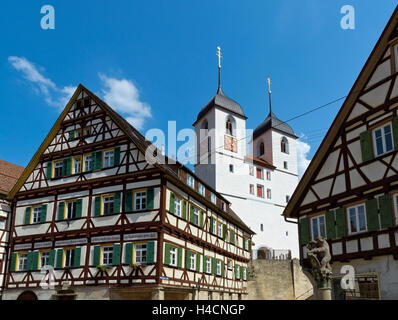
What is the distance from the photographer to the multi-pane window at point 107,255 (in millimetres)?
23703

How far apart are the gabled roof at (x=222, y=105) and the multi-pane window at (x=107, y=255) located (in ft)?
115

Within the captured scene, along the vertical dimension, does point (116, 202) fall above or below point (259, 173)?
below

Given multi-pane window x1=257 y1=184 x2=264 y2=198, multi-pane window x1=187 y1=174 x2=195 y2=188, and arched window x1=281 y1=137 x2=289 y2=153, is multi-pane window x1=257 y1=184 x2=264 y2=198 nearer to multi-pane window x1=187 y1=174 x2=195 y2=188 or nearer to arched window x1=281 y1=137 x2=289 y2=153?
arched window x1=281 y1=137 x2=289 y2=153

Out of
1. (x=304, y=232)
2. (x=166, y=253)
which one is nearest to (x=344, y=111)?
(x=304, y=232)

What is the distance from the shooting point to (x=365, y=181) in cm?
1770

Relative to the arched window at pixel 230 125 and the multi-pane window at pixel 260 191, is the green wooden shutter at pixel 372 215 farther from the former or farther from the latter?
the arched window at pixel 230 125

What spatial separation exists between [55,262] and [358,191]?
55.8ft

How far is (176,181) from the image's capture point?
24.5m

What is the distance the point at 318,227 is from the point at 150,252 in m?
8.42

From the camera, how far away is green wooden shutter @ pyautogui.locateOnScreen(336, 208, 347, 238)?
60.1 feet

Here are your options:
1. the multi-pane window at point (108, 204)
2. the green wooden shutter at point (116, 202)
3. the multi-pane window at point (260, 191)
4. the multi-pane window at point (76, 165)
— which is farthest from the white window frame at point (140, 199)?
the multi-pane window at point (260, 191)

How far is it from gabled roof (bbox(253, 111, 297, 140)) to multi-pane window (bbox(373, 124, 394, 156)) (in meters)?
46.4

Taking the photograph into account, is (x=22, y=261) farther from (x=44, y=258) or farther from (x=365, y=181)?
(x=365, y=181)
